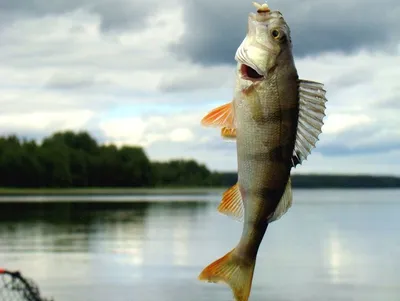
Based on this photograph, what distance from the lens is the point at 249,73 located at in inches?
102

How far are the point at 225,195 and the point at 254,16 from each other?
579 millimetres

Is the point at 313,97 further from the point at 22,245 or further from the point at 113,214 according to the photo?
the point at 113,214

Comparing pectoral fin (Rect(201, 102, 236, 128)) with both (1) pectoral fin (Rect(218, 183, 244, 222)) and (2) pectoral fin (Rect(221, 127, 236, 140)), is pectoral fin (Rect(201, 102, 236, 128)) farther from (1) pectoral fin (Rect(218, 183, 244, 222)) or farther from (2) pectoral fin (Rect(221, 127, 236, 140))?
(1) pectoral fin (Rect(218, 183, 244, 222))

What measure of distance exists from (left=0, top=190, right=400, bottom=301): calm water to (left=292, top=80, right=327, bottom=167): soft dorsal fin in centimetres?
3899

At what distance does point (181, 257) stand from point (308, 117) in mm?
56800

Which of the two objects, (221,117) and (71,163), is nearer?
(221,117)

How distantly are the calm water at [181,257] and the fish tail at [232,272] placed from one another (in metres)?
38.7

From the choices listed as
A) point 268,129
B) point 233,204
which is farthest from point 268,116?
point 233,204

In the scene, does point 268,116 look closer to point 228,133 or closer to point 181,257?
point 228,133

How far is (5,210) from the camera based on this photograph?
116m

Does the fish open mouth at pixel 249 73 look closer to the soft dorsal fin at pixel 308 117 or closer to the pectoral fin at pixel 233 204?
the soft dorsal fin at pixel 308 117

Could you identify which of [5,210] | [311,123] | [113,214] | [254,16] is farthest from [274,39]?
[5,210]

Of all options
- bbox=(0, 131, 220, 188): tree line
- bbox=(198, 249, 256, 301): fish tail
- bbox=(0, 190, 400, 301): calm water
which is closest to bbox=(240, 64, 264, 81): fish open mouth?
bbox=(198, 249, 256, 301): fish tail

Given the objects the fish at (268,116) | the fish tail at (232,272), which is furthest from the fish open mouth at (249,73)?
the fish tail at (232,272)
